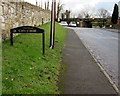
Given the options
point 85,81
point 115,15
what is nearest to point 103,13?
point 115,15

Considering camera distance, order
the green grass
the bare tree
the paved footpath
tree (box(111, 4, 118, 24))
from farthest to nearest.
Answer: the bare tree, tree (box(111, 4, 118, 24)), the paved footpath, the green grass

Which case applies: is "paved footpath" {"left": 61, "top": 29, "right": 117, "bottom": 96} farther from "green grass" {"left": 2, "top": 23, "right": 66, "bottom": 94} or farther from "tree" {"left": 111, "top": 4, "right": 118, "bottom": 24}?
"tree" {"left": 111, "top": 4, "right": 118, "bottom": 24}

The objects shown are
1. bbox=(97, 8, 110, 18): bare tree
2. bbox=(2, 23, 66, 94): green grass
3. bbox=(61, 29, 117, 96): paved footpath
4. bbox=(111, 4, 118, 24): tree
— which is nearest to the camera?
bbox=(2, 23, 66, 94): green grass

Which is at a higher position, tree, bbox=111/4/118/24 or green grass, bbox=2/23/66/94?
tree, bbox=111/4/118/24

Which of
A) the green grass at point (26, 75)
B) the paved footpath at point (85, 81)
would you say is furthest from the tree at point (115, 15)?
the green grass at point (26, 75)

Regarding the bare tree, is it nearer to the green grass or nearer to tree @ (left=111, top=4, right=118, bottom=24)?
tree @ (left=111, top=4, right=118, bottom=24)

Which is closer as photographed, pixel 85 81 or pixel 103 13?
pixel 85 81

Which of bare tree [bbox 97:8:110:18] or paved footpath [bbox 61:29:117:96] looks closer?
paved footpath [bbox 61:29:117:96]

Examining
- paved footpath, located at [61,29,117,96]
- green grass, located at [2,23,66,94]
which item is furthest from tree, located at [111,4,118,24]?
green grass, located at [2,23,66,94]

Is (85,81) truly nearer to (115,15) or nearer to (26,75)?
(26,75)

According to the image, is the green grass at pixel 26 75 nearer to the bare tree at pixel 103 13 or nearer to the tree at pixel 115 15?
the tree at pixel 115 15

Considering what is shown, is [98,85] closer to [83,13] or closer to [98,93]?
[98,93]

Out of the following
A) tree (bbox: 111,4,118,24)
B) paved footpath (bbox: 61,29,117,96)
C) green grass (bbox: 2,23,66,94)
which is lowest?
paved footpath (bbox: 61,29,117,96)

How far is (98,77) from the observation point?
4367mm
